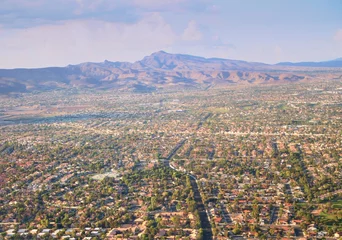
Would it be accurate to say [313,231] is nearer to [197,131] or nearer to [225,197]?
[225,197]

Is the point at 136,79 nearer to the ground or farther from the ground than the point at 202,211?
farther from the ground

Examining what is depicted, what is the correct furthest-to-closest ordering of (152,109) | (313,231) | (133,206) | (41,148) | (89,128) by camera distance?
(152,109), (89,128), (41,148), (133,206), (313,231)

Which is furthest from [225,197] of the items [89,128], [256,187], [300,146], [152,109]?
[152,109]

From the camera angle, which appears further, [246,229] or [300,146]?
[300,146]

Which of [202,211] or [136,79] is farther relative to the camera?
[136,79]

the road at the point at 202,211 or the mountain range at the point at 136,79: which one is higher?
the mountain range at the point at 136,79

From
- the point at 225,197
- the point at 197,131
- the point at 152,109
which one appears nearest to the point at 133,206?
the point at 225,197

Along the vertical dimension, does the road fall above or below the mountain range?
below

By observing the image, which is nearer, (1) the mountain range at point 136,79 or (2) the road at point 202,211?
(2) the road at point 202,211

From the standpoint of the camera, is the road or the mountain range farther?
the mountain range

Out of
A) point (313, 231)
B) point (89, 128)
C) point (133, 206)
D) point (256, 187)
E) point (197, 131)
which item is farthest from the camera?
point (89, 128)
